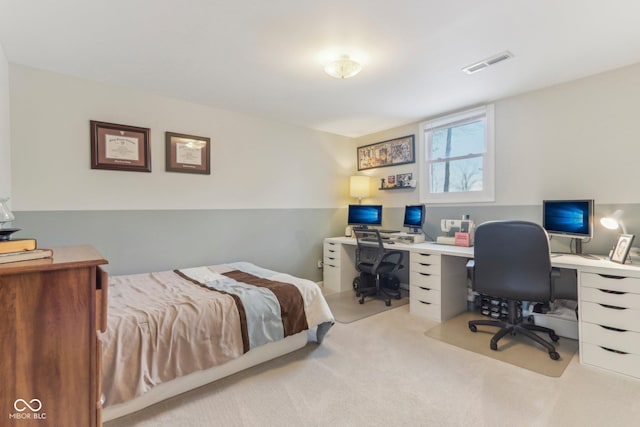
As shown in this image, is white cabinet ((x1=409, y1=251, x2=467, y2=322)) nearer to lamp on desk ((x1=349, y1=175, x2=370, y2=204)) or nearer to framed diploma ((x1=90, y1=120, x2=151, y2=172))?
lamp on desk ((x1=349, y1=175, x2=370, y2=204))

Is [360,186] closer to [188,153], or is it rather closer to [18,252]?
[188,153]

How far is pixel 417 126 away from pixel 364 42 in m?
2.10

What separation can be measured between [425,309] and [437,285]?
1.02 ft

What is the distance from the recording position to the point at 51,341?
0.94 metres

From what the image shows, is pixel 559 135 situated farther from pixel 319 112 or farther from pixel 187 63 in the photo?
pixel 187 63

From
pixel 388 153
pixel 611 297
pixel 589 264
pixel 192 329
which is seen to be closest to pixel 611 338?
pixel 611 297

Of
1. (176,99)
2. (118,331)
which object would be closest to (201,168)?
(176,99)

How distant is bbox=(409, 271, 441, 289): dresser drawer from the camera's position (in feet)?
9.99

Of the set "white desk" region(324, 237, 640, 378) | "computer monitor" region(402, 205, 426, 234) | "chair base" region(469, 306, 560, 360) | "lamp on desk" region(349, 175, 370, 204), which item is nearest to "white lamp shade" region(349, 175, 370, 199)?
"lamp on desk" region(349, 175, 370, 204)

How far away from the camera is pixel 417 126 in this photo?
399 cm

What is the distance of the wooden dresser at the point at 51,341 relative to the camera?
0.88 metres

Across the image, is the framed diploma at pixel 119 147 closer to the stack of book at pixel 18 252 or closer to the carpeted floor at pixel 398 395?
the stack of book at pixel 18 252

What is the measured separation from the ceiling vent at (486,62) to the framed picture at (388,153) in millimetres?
1509

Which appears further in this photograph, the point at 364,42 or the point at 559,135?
the point at 559,135
